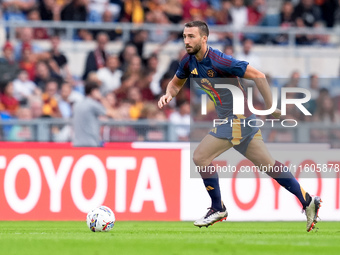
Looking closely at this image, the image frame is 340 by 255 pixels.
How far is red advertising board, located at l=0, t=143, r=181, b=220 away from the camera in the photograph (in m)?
12.7

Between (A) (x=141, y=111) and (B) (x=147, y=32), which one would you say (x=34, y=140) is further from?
(B) (x=147, y=32)

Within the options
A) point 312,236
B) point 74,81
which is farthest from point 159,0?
point 312,236

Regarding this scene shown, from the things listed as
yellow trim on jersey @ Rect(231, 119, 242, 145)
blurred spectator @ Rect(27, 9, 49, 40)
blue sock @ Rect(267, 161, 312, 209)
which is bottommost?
blue sock @ Rect(267, 161, 312, 209)

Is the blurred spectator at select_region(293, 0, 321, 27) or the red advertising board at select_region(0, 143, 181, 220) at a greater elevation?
the blurred spectator at select_region(293, 0, 321, 27)

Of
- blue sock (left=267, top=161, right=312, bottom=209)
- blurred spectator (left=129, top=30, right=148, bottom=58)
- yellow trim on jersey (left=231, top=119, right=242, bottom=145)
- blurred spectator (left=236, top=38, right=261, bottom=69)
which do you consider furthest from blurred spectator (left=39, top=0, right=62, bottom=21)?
blue sock (left=267, top=161, right=312, bottom=209)

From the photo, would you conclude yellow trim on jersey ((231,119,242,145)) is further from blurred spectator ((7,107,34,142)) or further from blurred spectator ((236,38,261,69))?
blurred spectator ((236,38,261,69))

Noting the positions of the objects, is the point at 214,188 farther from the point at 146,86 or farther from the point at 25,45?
the point at 25,45

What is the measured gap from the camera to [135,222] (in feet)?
41.4

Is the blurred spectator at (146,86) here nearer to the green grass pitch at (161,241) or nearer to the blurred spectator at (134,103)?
the blurred spectator at (134,103)

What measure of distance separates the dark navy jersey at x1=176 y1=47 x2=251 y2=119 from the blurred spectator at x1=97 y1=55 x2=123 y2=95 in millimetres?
6331

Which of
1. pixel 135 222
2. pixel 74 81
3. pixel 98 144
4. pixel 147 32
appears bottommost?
pixel 135 222

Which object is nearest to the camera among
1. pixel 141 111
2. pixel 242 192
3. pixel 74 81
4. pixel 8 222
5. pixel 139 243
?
pixel 139 243

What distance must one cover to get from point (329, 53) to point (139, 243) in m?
11.6

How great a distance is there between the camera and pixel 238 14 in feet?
63.8
